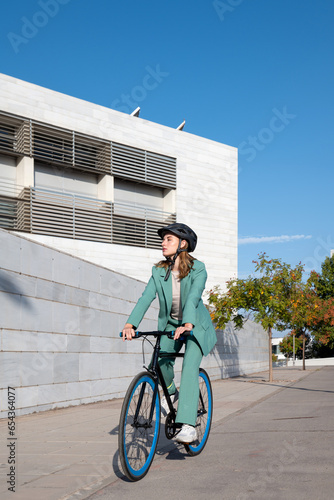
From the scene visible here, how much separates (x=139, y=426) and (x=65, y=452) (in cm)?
168


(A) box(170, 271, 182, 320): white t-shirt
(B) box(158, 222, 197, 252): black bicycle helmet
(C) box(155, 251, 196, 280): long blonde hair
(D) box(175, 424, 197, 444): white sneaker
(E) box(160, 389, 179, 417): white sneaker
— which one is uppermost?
(B) box(158, 222, 197, 252): black bicycle helmet

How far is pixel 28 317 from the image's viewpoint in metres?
9.52

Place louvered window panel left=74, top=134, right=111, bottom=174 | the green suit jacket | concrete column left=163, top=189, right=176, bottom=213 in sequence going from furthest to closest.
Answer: concrete column left=163, top=189, right=176, bottom=213
louvered window panel left=74, top=134, right=111, bottom=174
the green suit jacket

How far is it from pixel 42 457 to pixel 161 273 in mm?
1997

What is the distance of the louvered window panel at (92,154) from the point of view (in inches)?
805

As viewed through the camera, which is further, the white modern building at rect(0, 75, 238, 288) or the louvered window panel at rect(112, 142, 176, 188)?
the louvered window panel at rect(112, 142, 176, 188)

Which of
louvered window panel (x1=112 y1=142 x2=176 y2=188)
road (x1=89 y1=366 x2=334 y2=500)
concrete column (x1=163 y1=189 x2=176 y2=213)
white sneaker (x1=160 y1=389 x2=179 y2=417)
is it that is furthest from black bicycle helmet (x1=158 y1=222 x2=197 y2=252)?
concrete column (x1=163 y1=189 x2=176 y2=213)

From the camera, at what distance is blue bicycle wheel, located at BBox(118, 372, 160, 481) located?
4.36 meters

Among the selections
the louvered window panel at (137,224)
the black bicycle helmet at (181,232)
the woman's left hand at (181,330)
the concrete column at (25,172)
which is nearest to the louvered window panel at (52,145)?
the concrete column at (25,172)

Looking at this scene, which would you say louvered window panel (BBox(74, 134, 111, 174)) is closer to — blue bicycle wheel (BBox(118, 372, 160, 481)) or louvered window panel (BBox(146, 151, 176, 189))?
louvered window panel (BBox(146, 151, 176, 189))

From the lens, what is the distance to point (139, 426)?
4609 mm

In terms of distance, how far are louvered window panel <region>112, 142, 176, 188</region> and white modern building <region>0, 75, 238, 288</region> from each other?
4cm

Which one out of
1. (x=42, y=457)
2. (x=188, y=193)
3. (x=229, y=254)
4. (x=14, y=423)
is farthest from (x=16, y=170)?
(x=42, y=457)

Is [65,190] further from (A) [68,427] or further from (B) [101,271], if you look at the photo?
(A) [68,427]
